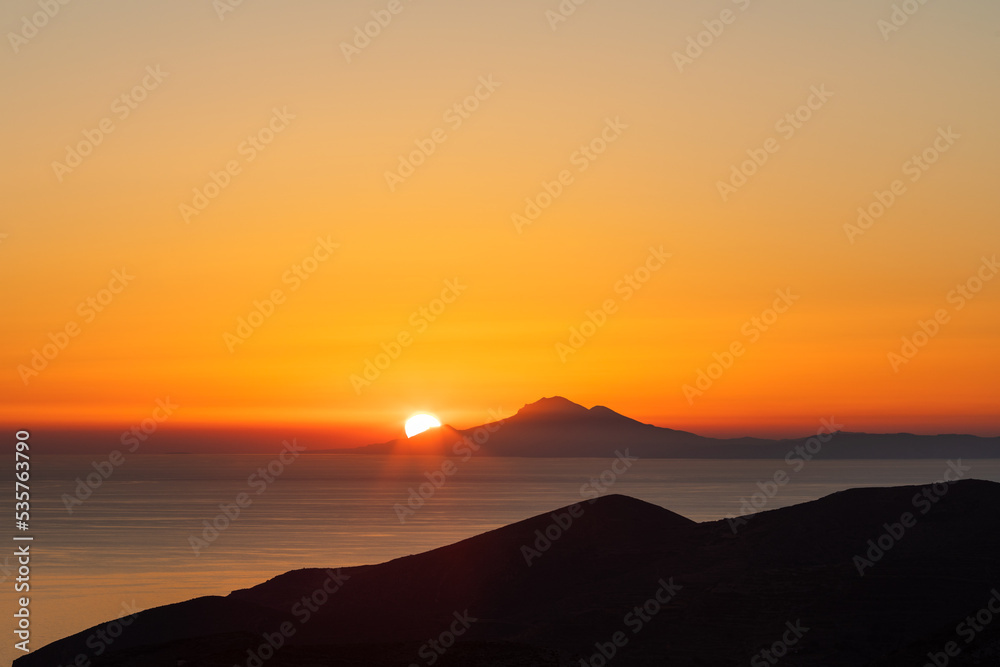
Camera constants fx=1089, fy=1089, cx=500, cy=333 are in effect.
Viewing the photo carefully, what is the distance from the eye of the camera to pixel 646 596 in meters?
46.8

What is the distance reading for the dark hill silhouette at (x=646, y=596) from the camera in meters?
34.9

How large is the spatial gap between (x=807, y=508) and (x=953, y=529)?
774 cm

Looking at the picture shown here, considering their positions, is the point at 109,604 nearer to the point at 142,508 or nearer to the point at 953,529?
the point at 953,529

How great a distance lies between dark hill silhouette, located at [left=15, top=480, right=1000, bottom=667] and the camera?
34.9m
